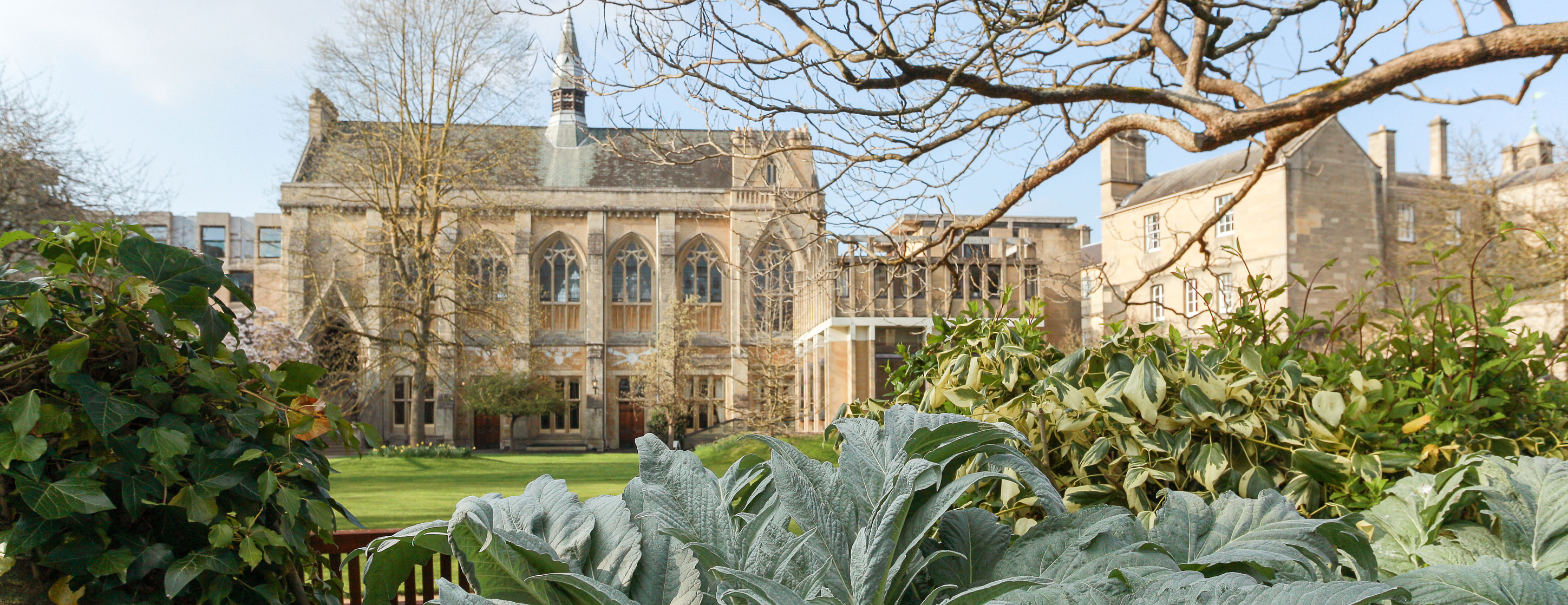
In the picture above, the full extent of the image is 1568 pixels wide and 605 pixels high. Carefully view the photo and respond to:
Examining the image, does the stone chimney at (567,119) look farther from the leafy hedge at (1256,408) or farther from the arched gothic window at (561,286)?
the leafy hedge at (1256,408)

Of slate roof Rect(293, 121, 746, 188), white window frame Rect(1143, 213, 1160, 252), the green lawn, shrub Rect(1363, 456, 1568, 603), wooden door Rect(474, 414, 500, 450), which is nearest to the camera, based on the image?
shrub Rect(1363, 456, 1568, 603)

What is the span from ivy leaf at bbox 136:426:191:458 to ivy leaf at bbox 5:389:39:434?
18 centimetres

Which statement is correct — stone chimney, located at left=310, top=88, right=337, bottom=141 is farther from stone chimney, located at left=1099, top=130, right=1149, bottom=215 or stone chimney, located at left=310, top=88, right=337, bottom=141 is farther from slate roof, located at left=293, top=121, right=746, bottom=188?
stone chimney, located at left=1099, top=130, right=1149, bottom=215

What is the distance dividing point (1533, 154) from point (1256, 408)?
39452mm

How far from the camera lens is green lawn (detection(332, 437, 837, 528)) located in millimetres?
9547

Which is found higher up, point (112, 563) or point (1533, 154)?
point (1533, 154)

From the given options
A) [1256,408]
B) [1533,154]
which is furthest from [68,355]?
[1533,154]

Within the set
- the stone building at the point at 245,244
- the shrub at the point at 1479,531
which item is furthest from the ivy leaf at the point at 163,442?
the stone building at the point at 245,244

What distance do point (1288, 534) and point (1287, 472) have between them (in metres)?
1.20

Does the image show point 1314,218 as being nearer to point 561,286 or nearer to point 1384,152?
point 1384,152

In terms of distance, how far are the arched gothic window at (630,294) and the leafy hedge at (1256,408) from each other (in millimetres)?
29021

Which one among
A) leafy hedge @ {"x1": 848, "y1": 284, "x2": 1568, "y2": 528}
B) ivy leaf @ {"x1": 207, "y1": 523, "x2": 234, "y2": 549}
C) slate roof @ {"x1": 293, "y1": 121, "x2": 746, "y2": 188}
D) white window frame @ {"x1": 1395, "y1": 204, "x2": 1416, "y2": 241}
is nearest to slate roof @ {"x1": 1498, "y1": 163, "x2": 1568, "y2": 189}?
white window frame @ {"x1": 1395, "y1": 204, "x2": 1416, "y2": 241}

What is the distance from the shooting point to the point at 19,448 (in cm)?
174

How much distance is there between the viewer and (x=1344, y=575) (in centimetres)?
151
